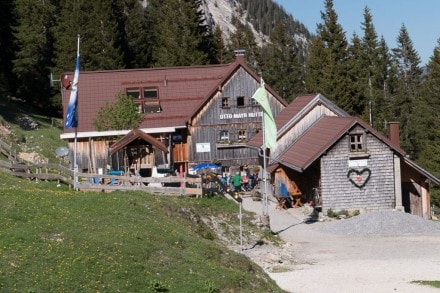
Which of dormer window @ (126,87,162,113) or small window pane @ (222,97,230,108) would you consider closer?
dormer window @ (126,87,162,113)

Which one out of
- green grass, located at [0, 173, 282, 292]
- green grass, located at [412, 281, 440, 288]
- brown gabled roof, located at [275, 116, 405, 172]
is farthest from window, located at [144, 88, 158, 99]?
green grass, located at [412, 281, 440, 288]

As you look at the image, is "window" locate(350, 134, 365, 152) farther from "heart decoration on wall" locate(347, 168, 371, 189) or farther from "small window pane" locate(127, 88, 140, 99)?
"small window pane" locate(127, 88, 140, 99)

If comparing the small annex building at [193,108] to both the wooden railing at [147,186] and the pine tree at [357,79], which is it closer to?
the wooden railing at [147,186]

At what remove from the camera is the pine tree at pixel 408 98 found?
2889 inches

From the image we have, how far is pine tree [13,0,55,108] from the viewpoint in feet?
221

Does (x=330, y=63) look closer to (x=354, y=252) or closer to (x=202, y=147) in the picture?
(x=202, y=147)

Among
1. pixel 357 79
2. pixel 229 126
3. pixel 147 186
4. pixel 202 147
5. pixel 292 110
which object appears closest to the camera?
pixel 147 186

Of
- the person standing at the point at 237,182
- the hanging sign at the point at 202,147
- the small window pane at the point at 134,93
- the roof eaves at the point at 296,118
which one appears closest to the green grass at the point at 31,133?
the small window pane at the point at 134,93

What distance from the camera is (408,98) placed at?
79188mm

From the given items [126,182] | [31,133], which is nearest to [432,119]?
[31,133]

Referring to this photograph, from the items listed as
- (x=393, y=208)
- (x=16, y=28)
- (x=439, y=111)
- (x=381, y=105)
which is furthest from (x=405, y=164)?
(x=16, y=28)

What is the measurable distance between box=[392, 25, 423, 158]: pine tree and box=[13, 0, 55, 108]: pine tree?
38.4 metres

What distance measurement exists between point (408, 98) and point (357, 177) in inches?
1769

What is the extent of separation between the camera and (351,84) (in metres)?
72.7
